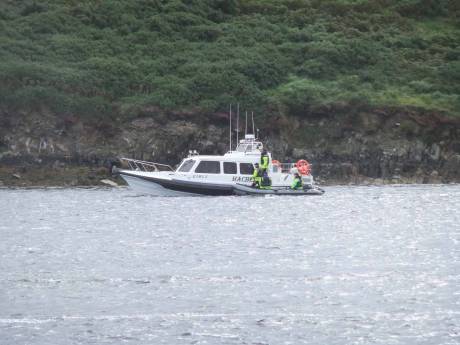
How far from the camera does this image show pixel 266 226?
35.2 metres

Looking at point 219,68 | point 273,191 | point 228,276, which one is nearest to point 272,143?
point 219,68

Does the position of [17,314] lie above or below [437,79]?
below

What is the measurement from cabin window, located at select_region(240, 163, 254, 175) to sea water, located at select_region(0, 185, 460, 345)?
7.50 meters

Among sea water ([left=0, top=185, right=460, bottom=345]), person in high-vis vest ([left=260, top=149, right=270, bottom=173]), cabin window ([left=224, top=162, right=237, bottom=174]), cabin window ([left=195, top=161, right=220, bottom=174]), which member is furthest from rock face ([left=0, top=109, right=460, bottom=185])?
sea water ([left=0, top=185, right=460, bottom=345])

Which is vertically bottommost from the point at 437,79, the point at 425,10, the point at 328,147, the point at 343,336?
the point at 343,336

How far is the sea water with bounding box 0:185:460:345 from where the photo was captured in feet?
59.8

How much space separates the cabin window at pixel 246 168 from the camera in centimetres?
4884

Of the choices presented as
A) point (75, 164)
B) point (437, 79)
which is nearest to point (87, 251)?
point (75, 164)

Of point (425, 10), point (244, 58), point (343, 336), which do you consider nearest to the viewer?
point (343, 336)

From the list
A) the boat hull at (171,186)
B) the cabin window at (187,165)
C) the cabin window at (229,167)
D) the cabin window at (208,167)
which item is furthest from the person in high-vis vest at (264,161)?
the cabin window at (187,165)

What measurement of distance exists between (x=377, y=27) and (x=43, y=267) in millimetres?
60740

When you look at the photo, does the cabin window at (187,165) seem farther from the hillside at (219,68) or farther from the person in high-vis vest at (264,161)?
the hillside at (219,68)

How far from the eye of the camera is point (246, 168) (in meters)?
48.9

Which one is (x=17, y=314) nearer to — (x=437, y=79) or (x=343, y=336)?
(x=343, y=336)
